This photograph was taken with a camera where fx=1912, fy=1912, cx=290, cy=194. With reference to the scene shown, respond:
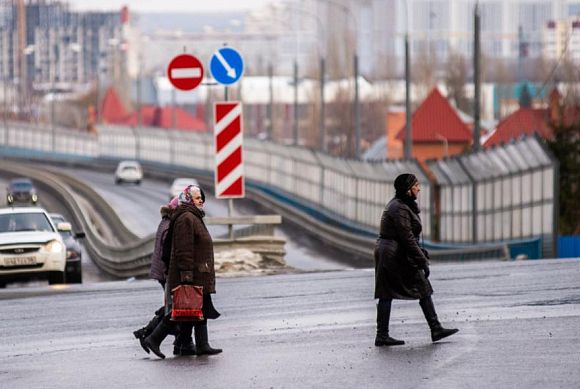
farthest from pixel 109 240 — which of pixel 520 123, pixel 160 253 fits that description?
pixel 160 253

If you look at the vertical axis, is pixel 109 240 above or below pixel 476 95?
below

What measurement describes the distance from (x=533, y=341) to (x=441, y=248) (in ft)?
97.0

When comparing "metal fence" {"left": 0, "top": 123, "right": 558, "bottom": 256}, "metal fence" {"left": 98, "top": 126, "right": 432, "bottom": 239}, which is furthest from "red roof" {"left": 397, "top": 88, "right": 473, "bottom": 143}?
"metal fence" {"left": 0, "top": 123, "right": 558, "bottom": 256}

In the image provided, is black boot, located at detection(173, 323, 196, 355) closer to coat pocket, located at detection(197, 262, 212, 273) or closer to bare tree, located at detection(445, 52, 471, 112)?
coat pocket, located at detection(197, 262, 212, 273)

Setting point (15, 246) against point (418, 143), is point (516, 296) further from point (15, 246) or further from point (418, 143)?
point (418, 143)

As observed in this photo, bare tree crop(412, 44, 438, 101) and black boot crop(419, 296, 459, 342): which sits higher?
black boot crop(419, 296, 459, 342)

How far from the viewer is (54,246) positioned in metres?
32.3

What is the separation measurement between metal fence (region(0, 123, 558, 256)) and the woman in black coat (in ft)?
73.5

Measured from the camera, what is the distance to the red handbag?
57.9 ft

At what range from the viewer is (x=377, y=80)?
176500mm

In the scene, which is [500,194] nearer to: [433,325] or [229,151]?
[229,151]

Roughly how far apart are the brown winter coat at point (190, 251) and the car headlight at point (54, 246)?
14.7 m

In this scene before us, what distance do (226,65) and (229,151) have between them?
135 centimetres

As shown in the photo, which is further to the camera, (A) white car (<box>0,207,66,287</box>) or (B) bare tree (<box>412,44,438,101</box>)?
(B) bare tree (<box>412,44,438,101</box>)
